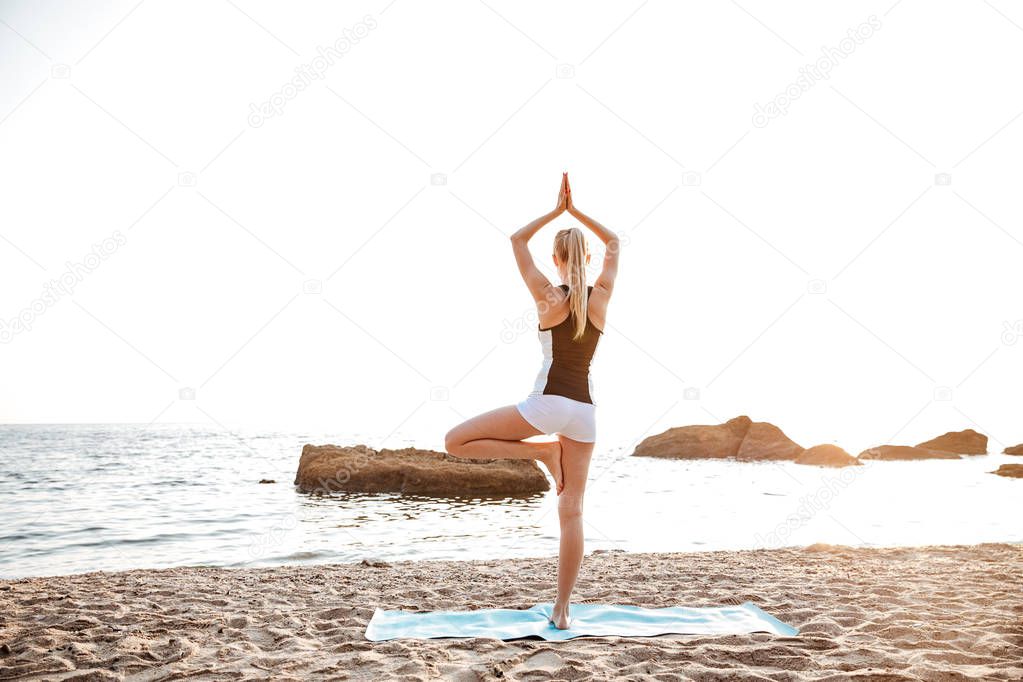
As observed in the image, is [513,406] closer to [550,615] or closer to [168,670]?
[550,615]

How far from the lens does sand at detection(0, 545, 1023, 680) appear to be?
11.6 ft

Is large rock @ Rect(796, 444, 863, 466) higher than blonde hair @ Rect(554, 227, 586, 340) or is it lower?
higher

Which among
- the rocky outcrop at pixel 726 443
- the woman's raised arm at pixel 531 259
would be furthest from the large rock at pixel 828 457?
the woman's raised arm at pixel 531 259

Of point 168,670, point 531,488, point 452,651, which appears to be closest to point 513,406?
point 452,651

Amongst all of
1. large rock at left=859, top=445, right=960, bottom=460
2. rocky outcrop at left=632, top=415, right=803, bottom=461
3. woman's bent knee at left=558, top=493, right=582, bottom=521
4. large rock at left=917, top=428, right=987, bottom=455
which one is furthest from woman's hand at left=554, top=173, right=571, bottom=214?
large rock at left=917, top=428, right=987, bottom=455

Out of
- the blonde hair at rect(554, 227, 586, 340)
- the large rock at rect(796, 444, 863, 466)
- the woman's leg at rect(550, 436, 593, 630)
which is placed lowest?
the woman's leg at rect(550, 436, 593, 630)

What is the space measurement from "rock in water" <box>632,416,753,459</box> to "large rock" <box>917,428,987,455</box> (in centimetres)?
1377

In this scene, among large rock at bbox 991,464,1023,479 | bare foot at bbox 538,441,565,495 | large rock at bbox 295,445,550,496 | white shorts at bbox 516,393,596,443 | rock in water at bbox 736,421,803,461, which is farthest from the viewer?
rock in water at bbox 736,421,803,461

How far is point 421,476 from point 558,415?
1275 centimetres

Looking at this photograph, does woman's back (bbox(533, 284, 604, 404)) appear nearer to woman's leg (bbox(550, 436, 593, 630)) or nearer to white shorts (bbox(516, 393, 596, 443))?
white shorts (bbox(516, 393, 596, 443))

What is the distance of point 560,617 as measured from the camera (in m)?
4.39

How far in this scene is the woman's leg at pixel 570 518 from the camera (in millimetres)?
4375

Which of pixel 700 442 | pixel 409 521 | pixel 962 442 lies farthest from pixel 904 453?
pixel 409 521

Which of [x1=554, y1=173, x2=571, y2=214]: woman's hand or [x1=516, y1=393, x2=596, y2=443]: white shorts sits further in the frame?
[x1=554, y1=173, x2=571, y2=214]: woman's hand
